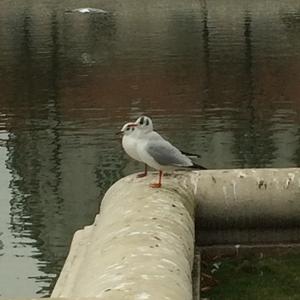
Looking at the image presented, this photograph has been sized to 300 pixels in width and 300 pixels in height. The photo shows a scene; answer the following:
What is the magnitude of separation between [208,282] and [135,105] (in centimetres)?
1566

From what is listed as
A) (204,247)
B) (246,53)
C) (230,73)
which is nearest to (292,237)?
(204,247)

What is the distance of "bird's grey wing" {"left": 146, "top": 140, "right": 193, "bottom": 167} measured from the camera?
695cm

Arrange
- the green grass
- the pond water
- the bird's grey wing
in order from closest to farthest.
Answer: the green grass < the bird's grey wing < the pond water

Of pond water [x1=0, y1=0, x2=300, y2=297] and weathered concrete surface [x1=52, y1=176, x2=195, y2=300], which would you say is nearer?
weathered concrete surface [x1=52, y1=176, x2=195, y2=300]

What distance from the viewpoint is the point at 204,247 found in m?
7.42

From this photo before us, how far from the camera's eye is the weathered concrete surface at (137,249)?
4.92 metres

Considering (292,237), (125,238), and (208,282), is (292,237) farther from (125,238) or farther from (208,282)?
(125,238)

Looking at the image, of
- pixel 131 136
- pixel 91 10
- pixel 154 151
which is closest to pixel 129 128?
pixel 131 136

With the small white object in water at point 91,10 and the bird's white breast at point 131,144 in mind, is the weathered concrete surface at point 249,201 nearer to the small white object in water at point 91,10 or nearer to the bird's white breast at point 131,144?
the bird's white breast at point 131,144

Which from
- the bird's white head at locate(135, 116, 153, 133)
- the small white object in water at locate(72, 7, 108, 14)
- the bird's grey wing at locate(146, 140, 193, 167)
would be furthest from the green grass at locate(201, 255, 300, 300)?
the small white object in water at locate(72, 7, 108, 14)

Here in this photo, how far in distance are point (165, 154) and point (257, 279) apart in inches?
41.9

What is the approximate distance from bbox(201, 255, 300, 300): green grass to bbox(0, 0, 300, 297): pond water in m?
2.91

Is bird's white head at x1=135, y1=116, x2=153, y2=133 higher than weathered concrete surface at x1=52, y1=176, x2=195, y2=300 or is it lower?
higher

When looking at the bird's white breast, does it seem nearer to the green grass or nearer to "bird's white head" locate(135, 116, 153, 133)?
"bird's white head" locate(135, 116, 153, 133)
